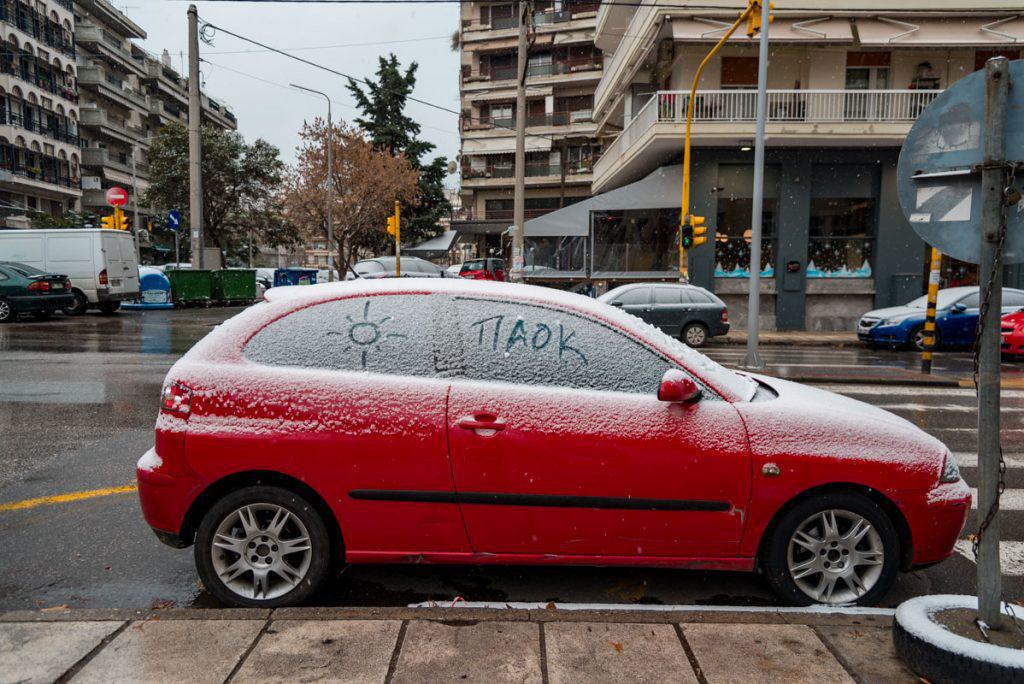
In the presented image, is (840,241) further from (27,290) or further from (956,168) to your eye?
(27,290)

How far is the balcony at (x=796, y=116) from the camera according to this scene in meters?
19.9

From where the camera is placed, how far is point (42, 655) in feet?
8.96

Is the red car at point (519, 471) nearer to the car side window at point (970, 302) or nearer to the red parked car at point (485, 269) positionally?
the car side window at point (970, 302)

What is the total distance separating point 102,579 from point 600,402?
2793 millimetres

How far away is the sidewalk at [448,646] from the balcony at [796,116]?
18.9 meters

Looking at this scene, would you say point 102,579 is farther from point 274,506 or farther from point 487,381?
point 487,381

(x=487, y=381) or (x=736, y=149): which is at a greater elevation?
(x=736, y=149)

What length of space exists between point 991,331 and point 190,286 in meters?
25.3

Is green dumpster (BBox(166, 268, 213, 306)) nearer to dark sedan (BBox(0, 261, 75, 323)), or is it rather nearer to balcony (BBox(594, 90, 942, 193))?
dark sedan (BBox(0, 261, 75, 323))

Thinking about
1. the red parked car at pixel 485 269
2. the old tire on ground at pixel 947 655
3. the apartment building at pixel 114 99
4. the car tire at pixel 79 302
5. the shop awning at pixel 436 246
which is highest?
the apartment building at pixel 114 99

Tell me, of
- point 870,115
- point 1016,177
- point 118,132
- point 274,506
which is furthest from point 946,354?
point 118,132

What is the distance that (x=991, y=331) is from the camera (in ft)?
9.08

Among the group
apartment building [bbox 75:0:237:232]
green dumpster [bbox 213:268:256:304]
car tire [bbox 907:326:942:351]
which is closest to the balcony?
car tire [bbox 907:326:942:351]

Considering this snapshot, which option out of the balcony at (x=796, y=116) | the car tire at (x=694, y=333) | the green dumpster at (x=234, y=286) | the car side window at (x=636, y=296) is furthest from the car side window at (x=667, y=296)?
the green dumpster at (x=234, y=286)
